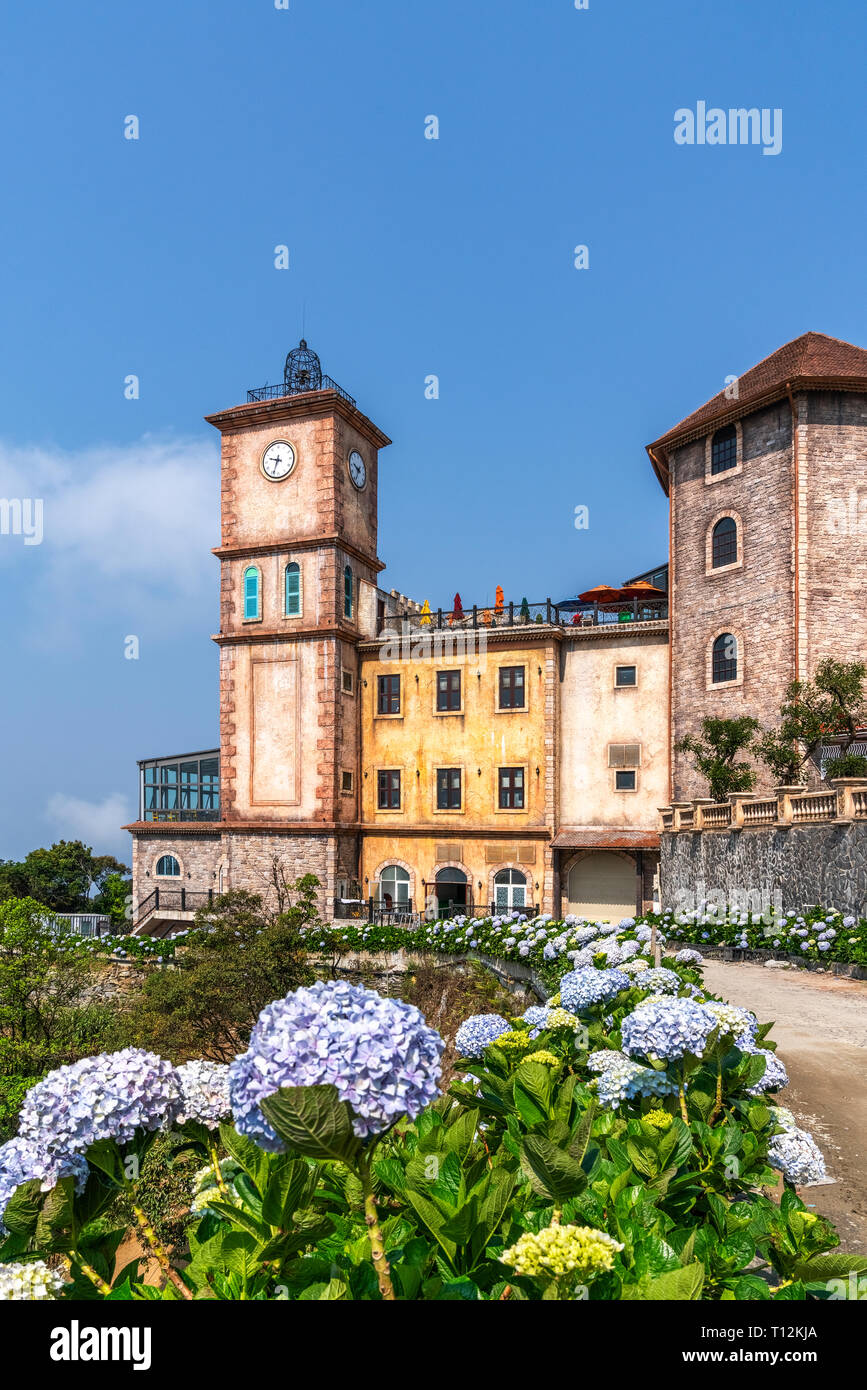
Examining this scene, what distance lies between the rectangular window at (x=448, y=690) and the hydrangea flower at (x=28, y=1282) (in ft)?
96.2

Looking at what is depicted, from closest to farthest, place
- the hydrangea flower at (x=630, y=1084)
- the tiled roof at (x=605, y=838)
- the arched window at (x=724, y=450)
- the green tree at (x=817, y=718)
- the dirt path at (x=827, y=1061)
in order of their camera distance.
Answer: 1. the hydrangea flower at (x=630, y=1084)
2. the dirt path at (x=827, y=1061)
3. the green tree at (x=817, y=718)
4. the arched window at (x=724, y=450)
5. the tiled roof at (x=605, y=838)

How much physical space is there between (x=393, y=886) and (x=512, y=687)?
897 cm

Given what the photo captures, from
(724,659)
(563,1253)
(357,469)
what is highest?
(357,469)

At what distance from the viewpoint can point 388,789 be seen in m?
32.1

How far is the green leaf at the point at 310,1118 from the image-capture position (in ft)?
5.88

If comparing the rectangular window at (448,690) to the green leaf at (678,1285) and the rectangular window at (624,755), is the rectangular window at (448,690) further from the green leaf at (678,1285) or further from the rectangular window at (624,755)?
the green leaf at (678,1285)

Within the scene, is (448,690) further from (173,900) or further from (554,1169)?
(554,1169)

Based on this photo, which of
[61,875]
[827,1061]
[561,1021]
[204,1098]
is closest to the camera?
[204,1098]

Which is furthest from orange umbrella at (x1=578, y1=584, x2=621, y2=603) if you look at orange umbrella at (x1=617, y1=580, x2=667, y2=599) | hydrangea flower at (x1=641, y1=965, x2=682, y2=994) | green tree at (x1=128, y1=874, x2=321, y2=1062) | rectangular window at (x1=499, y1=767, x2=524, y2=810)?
hydrangea flower at (x1=641, y1=965, x2=682, y2=994)

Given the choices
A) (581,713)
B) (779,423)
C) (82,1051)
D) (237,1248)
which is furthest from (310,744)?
(237,1248)

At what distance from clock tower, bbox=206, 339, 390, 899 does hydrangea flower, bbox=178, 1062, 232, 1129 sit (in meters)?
27.7

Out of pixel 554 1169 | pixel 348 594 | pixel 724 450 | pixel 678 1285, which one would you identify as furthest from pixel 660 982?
pixel 348 594

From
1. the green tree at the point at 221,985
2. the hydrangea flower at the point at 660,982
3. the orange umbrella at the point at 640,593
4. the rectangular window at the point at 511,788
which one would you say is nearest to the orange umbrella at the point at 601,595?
the orange umbrella at the point at 640,593
